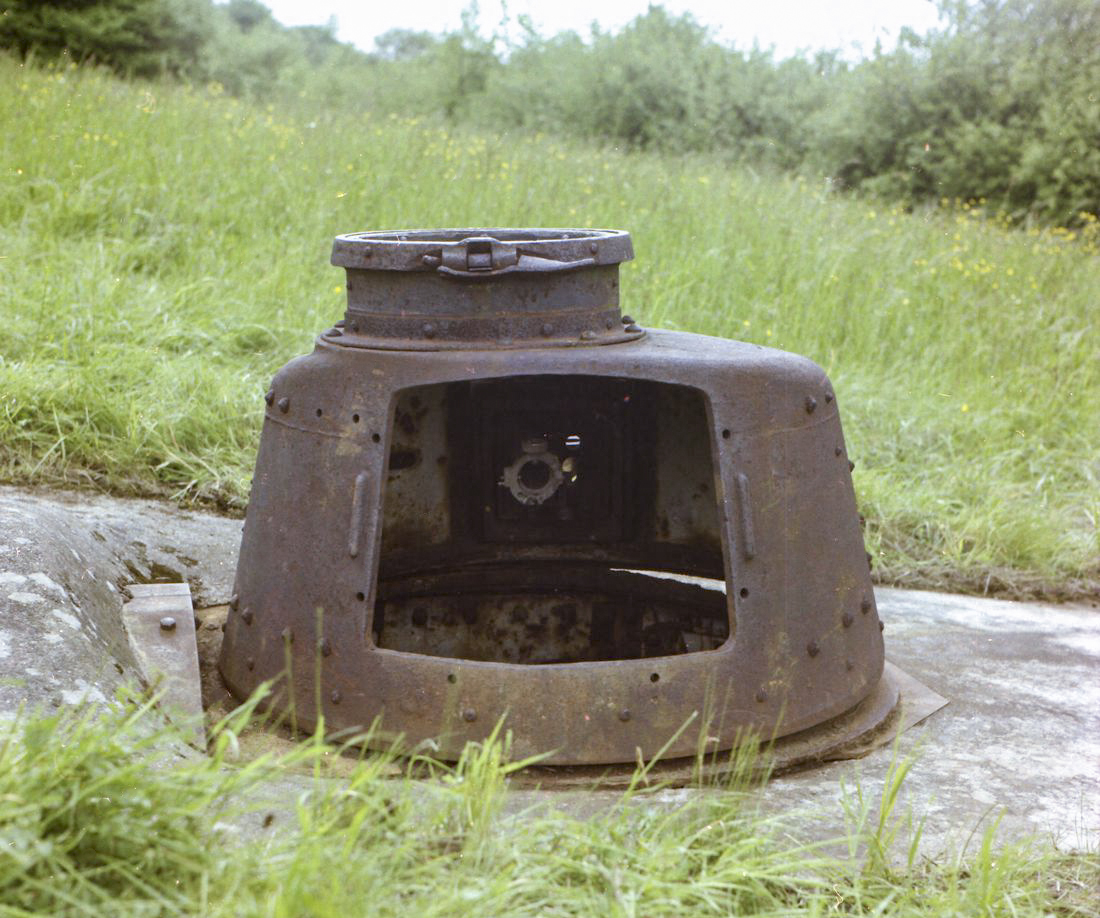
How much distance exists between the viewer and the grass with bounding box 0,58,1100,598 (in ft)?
14.9

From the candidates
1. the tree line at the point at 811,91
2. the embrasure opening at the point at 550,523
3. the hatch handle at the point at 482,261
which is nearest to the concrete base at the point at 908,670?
the embrasure opening at the point at 550,523

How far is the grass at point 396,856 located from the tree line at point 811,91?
7.99m

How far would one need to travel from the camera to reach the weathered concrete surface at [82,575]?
2.55 m

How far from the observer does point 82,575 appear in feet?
10.1

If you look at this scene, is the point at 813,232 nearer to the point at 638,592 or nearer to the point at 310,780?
the point at 638,592

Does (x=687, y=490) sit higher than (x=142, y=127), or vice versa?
(x=142, y=127)

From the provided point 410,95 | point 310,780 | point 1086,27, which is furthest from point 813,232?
Answer: point 410,95

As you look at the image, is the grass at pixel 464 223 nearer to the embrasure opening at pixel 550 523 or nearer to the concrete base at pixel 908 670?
the concrete base at pixel 908 670

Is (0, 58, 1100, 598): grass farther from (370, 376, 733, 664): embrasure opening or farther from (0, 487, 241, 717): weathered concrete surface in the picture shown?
(370, 376, 733, 664): embrasure opening

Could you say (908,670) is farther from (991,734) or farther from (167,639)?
(167,639)

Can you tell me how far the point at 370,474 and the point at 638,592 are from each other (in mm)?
1093

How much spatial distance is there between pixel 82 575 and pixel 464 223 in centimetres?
391

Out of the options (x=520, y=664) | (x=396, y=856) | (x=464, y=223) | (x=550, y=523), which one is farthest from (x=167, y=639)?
(x=464, y=223)

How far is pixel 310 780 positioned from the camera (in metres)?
2.47
